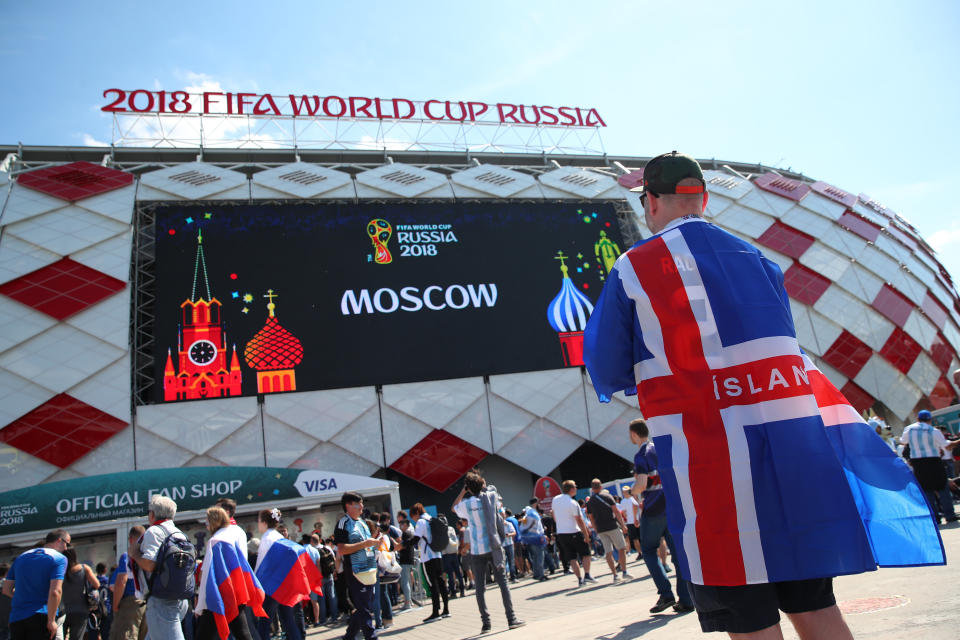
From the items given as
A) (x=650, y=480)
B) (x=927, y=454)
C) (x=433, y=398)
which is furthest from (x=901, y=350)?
(x=650, y=480)

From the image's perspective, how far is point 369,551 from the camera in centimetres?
632

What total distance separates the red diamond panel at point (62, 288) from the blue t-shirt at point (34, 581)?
1498cm

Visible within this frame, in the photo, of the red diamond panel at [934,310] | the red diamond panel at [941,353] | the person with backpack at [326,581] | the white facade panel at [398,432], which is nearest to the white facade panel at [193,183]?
the white facade panel at [398,432]

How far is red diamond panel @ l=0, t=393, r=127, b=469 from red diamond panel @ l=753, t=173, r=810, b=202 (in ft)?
78.9

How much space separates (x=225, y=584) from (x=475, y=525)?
2.51 m

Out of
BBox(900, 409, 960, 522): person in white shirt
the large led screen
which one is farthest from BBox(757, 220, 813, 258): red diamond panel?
BBox(900, 409, 960, 522): person in white shirt

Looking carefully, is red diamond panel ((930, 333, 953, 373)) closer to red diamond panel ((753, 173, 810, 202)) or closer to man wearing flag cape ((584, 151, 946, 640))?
red diamond panel ((753, 173, 810, 202))

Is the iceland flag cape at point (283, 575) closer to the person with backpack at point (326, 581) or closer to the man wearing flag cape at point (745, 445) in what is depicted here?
the person with backpack at point (326, 581)

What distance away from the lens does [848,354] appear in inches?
914

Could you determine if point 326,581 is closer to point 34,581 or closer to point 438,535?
point 438,535

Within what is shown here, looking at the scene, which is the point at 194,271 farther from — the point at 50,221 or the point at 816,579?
the point at 816,579

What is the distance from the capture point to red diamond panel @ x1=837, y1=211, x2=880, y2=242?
26.5 m

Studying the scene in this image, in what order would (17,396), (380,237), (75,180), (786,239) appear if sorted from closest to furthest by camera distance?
(17,396)
(380,237)
(75,180)
(786,239)

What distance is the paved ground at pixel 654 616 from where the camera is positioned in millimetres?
2910
